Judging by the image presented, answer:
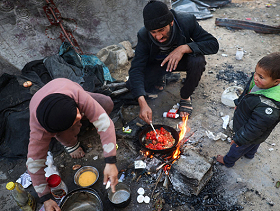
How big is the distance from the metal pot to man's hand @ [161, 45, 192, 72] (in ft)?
7.75

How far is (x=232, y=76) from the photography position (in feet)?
15.0

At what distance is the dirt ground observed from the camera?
2.47 m

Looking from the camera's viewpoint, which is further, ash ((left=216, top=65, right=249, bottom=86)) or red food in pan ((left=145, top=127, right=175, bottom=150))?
ash ((left=216, top=65, right=249, bottom=86))

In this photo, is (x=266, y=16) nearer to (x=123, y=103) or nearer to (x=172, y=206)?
(x=123, y=103)

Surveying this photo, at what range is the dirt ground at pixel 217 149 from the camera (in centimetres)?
247

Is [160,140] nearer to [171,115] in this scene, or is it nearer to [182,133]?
[182,133]

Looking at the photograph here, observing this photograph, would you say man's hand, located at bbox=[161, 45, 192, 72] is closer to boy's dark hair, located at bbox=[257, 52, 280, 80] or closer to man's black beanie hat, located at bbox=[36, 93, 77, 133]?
boy's dark hair, located at bbox=[257, 52, 280, 80]

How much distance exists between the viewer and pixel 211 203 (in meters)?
2.38

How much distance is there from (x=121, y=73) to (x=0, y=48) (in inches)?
118

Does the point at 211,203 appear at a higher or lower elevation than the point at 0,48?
lower

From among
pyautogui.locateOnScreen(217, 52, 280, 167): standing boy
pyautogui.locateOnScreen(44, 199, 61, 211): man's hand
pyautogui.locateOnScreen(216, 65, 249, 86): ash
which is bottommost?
pyautogui.locateOnScreen(216, 65, 249, 86): ash

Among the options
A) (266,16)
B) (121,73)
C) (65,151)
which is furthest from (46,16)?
(266,16)

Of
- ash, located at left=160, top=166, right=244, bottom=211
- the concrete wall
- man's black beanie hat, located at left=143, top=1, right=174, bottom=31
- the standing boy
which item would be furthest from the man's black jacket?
the concrete wall

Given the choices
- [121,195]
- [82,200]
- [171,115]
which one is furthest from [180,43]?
[82,200]
